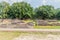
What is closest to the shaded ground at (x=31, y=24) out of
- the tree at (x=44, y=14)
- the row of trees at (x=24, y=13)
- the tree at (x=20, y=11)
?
the tree at (x=20, y=11)

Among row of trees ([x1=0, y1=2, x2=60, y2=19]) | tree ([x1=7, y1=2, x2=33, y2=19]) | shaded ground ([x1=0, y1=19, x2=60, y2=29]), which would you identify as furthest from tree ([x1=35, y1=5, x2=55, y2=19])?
shaded ground ([x1=0, y1=19, x2=60, y2=29])

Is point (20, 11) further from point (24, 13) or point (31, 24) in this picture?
point (31, 24)

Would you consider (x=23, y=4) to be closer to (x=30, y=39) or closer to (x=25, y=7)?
(x=25, y=7)

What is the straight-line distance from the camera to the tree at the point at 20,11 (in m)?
52.2

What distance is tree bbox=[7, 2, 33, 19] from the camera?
5222 cm

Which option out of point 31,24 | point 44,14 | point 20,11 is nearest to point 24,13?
point 20,11

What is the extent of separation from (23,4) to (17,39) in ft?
150

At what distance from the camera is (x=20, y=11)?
5309cm

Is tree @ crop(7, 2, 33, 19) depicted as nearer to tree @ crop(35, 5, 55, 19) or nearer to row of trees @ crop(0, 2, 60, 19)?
row of trees @ crop(0, 2, 60, 19)

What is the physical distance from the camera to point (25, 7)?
2197 inches

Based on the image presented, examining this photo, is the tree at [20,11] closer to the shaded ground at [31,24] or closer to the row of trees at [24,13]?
the row of trees at [24,13]

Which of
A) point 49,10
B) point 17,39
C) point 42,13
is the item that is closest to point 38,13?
point 42,13

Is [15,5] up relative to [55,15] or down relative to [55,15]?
up

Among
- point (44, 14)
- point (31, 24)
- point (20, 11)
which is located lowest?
point (44, 14)
